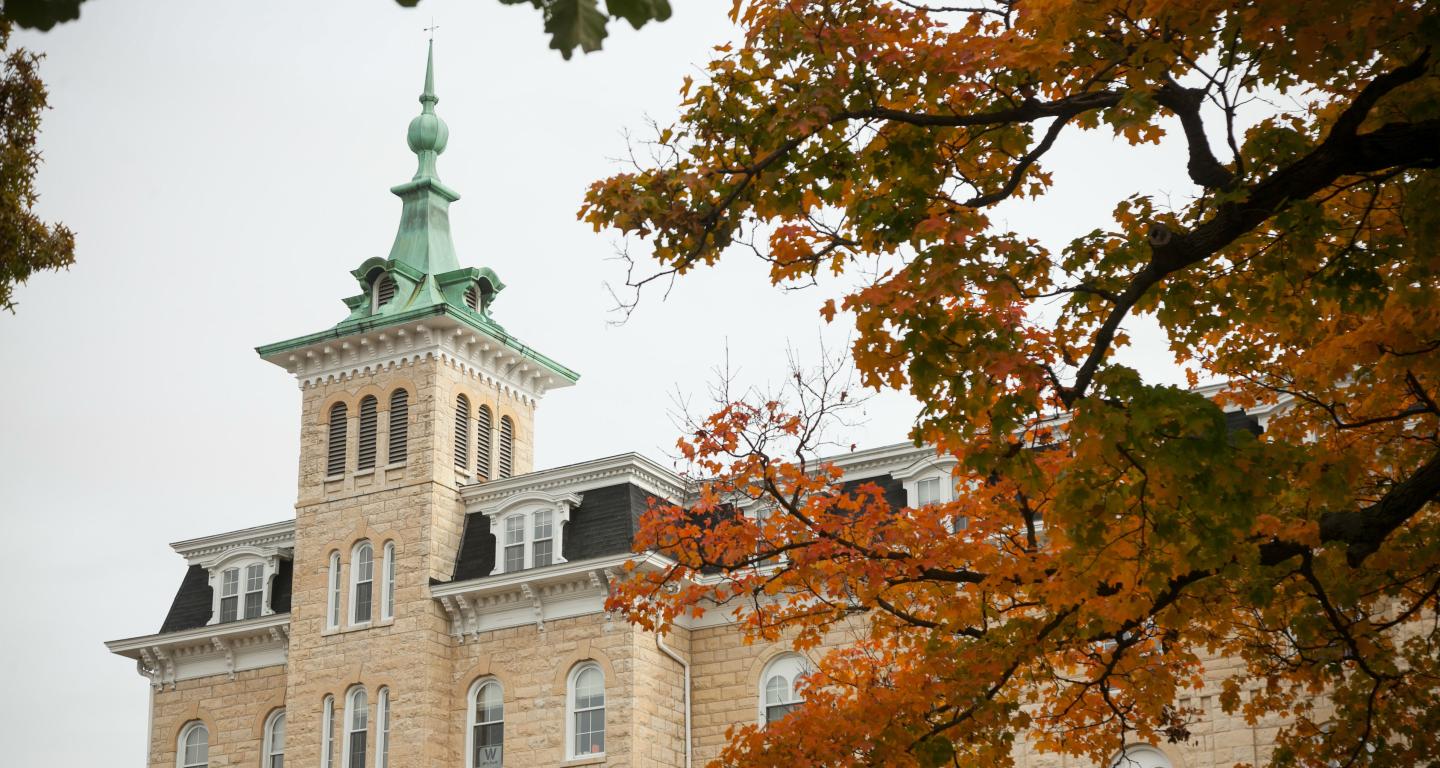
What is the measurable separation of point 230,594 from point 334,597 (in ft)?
11.9

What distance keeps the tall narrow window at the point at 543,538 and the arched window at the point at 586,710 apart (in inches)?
94.6

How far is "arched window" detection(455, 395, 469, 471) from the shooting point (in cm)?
3709

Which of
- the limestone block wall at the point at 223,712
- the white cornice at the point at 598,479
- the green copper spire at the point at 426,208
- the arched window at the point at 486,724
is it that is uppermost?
the green copper spire at the point at 426,208

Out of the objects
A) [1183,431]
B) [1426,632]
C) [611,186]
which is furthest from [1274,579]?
[1426,632]

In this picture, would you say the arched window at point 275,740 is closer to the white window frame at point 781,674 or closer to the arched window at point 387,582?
the arched window at point 387,582

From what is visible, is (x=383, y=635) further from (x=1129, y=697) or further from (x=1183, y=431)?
(x=1183, y=431)

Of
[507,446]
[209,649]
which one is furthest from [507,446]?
[209,649]

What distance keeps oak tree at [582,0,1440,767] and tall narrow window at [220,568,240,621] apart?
25.5 metres

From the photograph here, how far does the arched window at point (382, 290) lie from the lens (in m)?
38.4

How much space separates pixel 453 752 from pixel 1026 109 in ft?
84.1

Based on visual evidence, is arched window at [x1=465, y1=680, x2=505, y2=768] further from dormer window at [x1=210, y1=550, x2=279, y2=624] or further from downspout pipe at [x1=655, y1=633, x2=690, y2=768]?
dormer window at [x1=210, y1=550, x2=279, y2=624]

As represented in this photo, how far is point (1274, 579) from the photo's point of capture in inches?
459

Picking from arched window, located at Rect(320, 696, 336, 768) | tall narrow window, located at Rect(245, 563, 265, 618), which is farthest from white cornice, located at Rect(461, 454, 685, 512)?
tall narrow window, located at Rect(245, 563, 265, 618)

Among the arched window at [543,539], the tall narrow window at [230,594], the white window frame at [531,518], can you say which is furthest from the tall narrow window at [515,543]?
the tall narrow window at [230,594]
